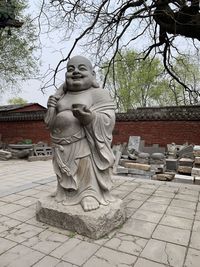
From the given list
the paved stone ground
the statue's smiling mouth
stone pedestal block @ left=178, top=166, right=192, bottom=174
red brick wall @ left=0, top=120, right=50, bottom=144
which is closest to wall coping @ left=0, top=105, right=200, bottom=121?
stone pedestal block @ left=178, top=166, right=192, bottom=174

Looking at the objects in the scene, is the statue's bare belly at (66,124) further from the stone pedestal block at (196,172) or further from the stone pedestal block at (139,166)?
the stone pedestal block at (196,172)

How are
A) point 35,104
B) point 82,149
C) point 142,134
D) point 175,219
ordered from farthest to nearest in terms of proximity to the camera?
point 35,104 < point 142,134 < point 175,219 < point 82,149

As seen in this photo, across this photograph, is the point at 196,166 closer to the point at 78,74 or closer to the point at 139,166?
the point at 139,166

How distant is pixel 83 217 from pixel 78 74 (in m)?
1.73

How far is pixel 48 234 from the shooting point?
8.61 ft

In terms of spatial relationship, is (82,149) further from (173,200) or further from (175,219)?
(173,200)

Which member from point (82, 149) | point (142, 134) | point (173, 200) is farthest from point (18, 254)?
point (142, 134)

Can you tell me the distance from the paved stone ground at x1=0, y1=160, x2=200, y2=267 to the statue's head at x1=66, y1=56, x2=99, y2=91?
179 cm

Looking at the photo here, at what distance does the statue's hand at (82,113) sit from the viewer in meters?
2.69

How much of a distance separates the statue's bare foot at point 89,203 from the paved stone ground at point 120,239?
0.32 metres

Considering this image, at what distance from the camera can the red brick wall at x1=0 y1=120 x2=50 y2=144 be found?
39.7 ft

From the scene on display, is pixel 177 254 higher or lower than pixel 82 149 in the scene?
lower

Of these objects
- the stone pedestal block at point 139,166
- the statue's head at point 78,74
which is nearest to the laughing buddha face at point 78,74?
the statue's head at point 78,74

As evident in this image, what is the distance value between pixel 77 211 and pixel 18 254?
29.2 inches
